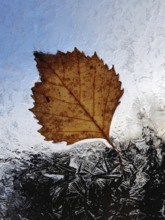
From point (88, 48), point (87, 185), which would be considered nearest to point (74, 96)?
point (88, 48)

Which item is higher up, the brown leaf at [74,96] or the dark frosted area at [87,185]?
the brown leaf at [74,96]

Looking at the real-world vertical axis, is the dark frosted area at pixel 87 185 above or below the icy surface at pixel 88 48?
below

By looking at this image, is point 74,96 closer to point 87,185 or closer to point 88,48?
point 88,48

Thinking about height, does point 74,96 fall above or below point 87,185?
above

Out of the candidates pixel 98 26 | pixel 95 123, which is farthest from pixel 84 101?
pixel 98 26

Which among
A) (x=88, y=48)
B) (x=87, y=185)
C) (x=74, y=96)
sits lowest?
(x=87, y=185)
